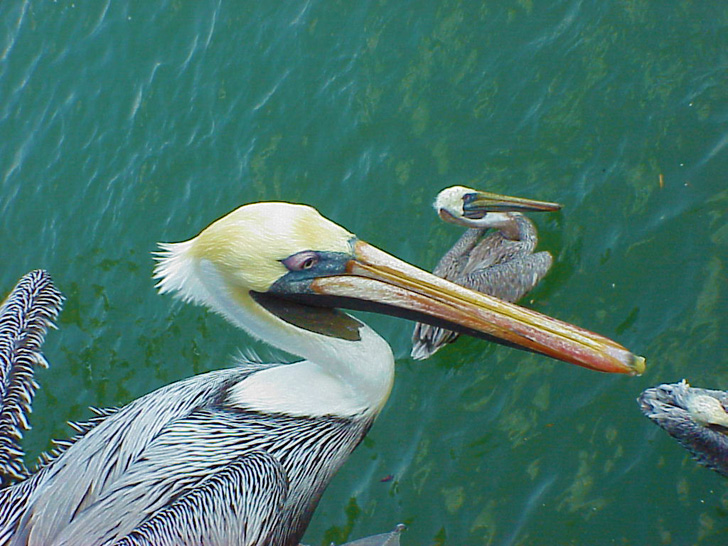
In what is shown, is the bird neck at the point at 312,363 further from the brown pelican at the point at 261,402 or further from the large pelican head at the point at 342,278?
the large pelican head at the point at 342,278

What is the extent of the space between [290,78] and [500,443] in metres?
3.99

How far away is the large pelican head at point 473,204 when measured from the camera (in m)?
5.53

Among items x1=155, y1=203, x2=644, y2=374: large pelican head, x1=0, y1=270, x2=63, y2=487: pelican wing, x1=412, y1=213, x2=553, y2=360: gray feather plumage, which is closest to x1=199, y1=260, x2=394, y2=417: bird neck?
x1=155, y1=203, x2=644, y2=374: large pelican head

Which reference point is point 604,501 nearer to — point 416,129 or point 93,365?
point 416,129

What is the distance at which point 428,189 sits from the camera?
20.0ft

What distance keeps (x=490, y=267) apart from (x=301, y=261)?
2.28 m

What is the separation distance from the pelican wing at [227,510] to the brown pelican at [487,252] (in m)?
1.62

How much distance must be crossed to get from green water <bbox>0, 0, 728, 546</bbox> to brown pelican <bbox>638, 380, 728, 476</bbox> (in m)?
0.35

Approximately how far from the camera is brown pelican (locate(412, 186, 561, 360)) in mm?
5207

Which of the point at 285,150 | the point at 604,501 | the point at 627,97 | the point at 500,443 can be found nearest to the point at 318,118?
the point at 285,150

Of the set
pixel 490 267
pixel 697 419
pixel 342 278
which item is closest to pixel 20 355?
pixel 342 278

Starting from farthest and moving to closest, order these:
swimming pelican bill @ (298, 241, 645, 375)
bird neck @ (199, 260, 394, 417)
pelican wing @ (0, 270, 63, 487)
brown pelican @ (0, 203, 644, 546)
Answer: pelican wing @ (0, 270, 63, 487) → bird neck @ (199, 260, 394, 417) → brown pelican @ (0, 203, 644, 546) → swimming pelican bill @ (298, 241, 645, 375)

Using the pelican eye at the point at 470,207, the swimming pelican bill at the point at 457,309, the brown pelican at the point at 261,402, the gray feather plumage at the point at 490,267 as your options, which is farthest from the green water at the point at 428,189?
the swimming pelican bill at the point at 457,309

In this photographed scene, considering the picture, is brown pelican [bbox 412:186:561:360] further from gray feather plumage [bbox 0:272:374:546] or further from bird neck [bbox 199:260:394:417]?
gray feather plumage [bbox 0:272:374:546]
